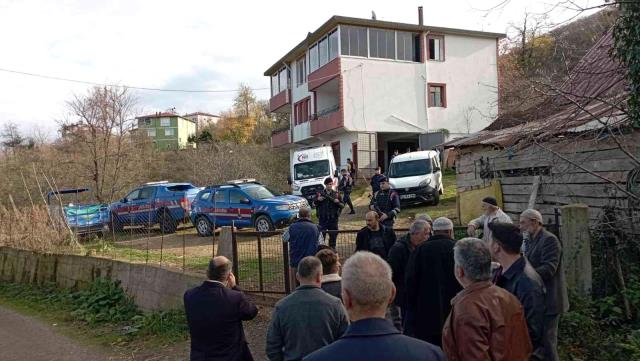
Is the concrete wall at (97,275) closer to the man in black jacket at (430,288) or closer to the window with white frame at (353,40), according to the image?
the man in black jacket at (430,288)

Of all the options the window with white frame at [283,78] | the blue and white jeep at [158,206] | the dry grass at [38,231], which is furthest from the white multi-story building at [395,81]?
the dry grass at [38,231]

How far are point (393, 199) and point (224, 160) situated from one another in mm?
22620

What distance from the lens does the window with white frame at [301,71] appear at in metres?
37.5

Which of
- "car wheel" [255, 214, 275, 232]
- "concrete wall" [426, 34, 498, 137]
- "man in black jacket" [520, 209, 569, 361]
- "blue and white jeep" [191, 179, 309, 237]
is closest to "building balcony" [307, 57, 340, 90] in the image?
"concrete wall" [426, 34, 498, 137]

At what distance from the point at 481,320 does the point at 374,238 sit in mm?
3889

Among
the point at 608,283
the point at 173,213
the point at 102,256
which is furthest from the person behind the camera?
the point at 173,213

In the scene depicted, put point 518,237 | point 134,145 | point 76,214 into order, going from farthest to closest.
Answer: point 134,145 < point 76,214 < point 518,237

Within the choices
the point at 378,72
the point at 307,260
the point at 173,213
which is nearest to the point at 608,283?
the point at 307,260

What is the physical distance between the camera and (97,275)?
12727mm

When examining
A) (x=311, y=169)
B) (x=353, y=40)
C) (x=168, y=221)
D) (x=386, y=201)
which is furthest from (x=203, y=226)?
(x=353, y=40)

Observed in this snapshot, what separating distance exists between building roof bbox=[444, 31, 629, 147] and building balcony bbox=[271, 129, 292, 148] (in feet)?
100

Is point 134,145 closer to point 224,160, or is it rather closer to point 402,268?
point 224,160

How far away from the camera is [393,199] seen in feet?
33.1

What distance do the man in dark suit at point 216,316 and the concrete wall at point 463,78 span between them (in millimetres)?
28595
